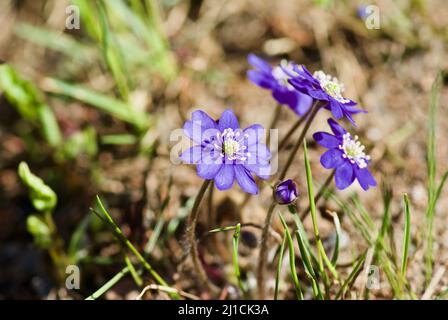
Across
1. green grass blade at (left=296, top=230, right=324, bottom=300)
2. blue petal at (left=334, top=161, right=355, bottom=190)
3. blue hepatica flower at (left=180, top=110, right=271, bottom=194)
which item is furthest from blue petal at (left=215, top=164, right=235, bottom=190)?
blue petal at (left=334, top=161, right=355, bottom=190)

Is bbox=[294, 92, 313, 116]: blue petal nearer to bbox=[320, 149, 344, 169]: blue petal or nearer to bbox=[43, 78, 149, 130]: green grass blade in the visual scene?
bbox=[320, 149, 344, 169]: blue petal

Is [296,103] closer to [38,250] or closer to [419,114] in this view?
[419,114]

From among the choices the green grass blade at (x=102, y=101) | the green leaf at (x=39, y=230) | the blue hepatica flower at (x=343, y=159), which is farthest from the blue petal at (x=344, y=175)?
the green grass blade at (x=102, y=101)

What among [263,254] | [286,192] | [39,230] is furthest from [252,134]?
Answer: [39,230]

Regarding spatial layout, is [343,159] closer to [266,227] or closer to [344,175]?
[344,175]
